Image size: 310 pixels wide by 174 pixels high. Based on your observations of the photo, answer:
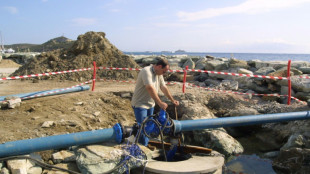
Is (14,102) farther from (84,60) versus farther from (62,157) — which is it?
(84,60)

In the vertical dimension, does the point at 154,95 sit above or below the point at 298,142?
above

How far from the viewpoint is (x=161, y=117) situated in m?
4.57

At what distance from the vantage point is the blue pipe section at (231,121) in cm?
519

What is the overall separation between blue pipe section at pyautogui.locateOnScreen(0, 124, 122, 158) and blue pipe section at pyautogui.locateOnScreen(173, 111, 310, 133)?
1.25 metres

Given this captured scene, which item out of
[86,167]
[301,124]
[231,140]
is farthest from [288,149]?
[86,167]

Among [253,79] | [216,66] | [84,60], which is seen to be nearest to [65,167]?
[253,79]

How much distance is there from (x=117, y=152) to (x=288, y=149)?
3704 millimetres

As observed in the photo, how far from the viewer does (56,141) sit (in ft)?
13.6

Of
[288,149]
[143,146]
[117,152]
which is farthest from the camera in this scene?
[288,149]

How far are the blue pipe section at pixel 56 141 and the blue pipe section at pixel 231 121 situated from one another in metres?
1.25

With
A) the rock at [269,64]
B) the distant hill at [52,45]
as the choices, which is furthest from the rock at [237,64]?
the distant hill at [52,45]

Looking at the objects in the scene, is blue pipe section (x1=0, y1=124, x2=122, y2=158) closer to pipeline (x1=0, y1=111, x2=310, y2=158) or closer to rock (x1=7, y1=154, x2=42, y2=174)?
pipeline (x1=0, y1=111, x2=310, y2=158)

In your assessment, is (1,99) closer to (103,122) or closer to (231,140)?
(103,122)

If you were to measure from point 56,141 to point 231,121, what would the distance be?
371 cm
